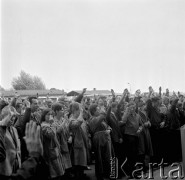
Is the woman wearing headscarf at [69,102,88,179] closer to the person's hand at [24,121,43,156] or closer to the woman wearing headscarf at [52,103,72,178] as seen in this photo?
the woman wearing headscarf at [52,103,72,178]

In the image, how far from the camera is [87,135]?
7188 millimetres

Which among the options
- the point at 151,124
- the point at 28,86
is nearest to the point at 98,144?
the point at 151,124

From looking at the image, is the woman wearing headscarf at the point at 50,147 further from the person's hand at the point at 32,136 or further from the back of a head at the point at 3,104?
the person's hand at the point at 32,136

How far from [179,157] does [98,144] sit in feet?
12.3

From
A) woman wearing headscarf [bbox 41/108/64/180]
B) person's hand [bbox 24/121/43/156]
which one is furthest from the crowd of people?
person's hand [bbox 24/121/43/156]

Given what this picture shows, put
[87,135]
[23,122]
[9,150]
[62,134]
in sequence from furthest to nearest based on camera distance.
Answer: [87,135]
[62,134]
[23,122]
[9,150]

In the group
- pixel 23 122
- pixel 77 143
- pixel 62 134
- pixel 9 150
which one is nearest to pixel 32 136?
pixel 9 150

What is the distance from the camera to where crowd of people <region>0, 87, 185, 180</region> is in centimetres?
482

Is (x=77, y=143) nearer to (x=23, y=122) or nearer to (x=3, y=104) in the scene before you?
(x=23, y=122)

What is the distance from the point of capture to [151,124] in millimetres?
9438

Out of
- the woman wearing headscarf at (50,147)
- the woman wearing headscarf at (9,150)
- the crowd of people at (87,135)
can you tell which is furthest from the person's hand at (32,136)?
the woman wearing headscarf at (50,147)

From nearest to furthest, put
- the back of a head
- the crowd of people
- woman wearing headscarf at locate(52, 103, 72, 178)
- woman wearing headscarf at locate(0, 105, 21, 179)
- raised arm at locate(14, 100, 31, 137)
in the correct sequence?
woman wearing headscarf at locate(0, 105, 21, 179) → the crowd of people → the back of a head → raised arm at locate(14, 100, 31, 137) → woman wearing headscarf at locate(52, 103, 72, 178)

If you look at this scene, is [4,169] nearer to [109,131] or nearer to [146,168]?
[109,131]

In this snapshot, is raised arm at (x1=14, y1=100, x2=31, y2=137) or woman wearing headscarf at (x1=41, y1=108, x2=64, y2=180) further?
raised arm at (x1=14, y1=100, x2=31, y2=137)
